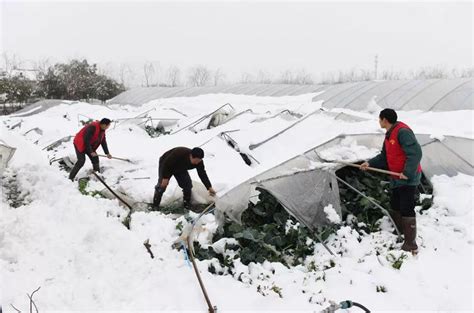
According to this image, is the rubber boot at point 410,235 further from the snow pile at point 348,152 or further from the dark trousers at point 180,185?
the dark trousers at point 180,185

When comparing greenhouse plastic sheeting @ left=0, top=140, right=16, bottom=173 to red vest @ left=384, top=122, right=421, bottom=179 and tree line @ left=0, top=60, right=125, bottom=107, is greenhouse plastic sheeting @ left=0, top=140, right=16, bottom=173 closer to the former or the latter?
red vest @ left=384, top=122, right=421, bottom=179

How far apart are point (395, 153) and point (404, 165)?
6.4 inches

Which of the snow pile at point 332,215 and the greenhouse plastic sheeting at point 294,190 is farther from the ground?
the greenhouse plastic sheeting at point 294,190

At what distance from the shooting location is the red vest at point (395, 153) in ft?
13.5

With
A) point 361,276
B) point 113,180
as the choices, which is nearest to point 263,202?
point 361,276

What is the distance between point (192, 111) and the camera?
54.9 ft

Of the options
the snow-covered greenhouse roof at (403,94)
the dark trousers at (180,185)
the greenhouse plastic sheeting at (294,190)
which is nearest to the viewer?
the greenhouse plastic sheeting at (294,190)

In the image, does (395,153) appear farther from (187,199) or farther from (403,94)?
(403,94)

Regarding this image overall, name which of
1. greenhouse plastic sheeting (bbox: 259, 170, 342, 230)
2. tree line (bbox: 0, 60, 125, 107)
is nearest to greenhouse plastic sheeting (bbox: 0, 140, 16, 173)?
greenhouse plastic sheeting (bbox: 259, 170, 342, 230)

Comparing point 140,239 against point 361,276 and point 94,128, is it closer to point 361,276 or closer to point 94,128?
point 361,276

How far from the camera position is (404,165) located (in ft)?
13.7

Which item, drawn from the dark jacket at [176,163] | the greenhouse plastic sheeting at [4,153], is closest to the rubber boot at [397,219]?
the dark jacket at [176,163]

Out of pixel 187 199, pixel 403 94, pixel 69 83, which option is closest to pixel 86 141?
pixel 187 199

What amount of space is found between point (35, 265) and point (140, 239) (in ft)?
3.50
